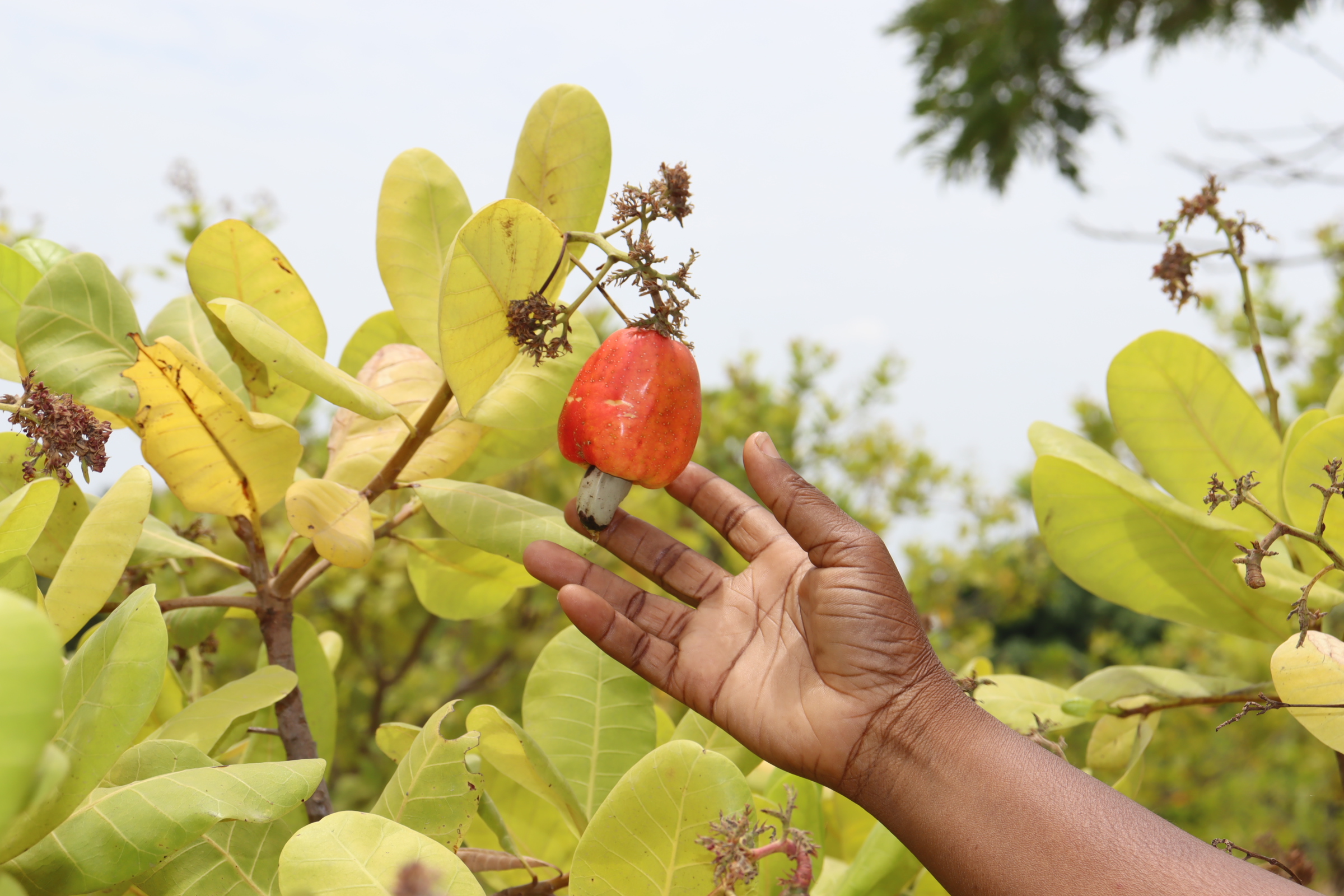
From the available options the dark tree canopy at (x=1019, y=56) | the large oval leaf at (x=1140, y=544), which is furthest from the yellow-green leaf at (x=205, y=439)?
the dark tree canopy at (x=1019, y=56)

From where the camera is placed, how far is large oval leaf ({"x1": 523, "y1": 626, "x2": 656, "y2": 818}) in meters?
1.14

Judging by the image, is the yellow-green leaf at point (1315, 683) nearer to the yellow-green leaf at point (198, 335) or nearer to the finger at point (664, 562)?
the finger at point (664, 562)

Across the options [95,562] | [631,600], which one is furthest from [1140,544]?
[95,562]

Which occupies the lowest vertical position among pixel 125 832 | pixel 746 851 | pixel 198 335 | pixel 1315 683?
pixel 125 832

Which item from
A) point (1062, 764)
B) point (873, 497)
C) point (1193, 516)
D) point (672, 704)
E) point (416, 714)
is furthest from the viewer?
point (873, 497)

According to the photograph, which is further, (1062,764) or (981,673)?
(981,673)

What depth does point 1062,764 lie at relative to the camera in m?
1.11

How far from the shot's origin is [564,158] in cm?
106

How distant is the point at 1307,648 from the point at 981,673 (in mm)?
565

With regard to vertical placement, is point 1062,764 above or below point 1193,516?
below

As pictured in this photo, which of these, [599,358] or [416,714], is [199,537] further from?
[416,714]

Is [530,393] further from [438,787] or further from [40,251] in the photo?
[40,251]

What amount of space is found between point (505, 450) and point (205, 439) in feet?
1.34

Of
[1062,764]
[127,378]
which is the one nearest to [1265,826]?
[1062,764]
